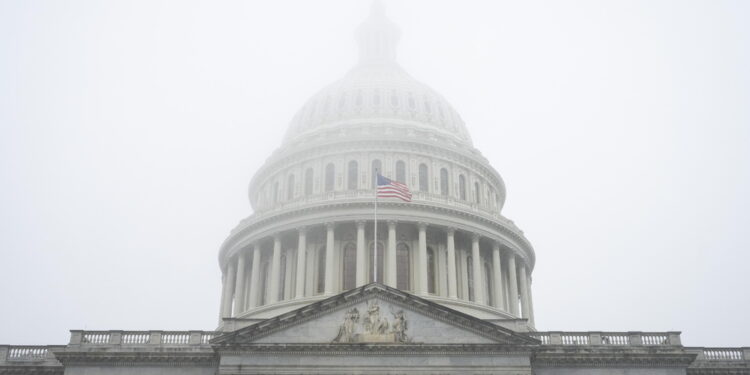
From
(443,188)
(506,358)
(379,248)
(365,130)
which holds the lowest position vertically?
(506,358)

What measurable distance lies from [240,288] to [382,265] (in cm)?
1227

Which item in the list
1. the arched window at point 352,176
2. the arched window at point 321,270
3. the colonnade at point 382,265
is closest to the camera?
the colonnade at point 382,265

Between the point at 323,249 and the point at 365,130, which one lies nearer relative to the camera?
the point at 323,249

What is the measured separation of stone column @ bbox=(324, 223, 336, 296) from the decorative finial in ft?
88.8

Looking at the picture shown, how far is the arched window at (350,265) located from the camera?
181 ft

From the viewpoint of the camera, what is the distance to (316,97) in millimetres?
72000

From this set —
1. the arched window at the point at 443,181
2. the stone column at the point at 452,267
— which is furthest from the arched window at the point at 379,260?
the arched window at the point at 443,181

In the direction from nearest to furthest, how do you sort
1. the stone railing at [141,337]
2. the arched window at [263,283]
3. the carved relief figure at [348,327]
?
the carved relief figure at [348,327]
the stone railing at [141,337]
the arched window at [263,283]

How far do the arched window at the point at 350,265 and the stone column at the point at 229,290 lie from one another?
1120 centimetres

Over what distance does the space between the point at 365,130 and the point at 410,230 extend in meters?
11.4

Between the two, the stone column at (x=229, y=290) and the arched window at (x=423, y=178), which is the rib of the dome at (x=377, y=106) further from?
the stone column at (x=229, y=290)

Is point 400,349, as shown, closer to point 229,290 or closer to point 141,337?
point 141,337

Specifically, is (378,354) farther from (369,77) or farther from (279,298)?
(369,77)

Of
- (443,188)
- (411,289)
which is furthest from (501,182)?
(411,289)
